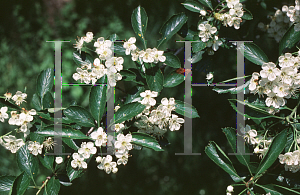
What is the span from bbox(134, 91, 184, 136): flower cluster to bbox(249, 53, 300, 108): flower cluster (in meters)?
0.38

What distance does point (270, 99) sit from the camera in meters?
1.18

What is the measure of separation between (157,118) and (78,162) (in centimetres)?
36

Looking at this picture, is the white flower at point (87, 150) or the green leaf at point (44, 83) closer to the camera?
the white flower at point (87, 150)

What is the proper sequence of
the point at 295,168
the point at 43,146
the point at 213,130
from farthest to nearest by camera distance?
the point at 213,130 → the point at 43,146 → the point at 295,168

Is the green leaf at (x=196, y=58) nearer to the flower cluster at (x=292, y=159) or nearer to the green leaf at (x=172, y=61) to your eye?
the green leaf at (x=172, y=61)

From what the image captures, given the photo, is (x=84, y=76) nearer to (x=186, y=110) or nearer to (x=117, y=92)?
(x=186, y=110)

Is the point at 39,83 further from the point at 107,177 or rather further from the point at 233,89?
the point at 107,177

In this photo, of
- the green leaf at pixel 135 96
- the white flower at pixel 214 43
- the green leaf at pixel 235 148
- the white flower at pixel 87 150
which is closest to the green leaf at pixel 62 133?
the white flower at pixel 87 150

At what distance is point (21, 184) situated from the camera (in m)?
1.18

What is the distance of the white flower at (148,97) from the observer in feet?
3.71

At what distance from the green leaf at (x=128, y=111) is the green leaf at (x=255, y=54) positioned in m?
0.54

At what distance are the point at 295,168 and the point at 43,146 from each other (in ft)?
3.63

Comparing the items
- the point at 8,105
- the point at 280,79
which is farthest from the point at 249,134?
the point at 8,105

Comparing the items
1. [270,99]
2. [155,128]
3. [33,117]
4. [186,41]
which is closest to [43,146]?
[33,117]
